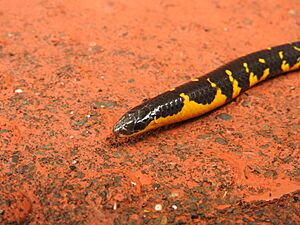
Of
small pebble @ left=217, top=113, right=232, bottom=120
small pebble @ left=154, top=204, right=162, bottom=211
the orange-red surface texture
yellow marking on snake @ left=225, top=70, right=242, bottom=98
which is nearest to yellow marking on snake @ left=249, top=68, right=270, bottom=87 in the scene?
the orange-red surface texture

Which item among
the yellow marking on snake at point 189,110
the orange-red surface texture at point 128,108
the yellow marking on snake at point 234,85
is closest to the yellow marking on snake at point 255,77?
the orange-red surface texture at point 128,108

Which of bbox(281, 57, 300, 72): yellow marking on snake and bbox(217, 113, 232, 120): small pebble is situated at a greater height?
bbox(281, 57, 300, 72): yellow marking on snake

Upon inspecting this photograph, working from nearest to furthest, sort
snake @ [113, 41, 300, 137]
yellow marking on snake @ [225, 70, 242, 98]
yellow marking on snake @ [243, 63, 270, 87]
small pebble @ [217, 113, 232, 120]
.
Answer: snake @ [113, 41, 300, 137], small pebble @ [217, 113, 232, 120], yellow marking on snake @ [225, 70, 242, 98], yellow marking on snake @ [243, 63, 270, 87]

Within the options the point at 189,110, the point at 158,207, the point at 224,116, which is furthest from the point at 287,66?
the point at 158,207

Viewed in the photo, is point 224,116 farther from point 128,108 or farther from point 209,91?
point 128,108

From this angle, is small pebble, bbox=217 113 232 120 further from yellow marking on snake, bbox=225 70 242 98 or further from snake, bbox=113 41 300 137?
yellow marking on snake, bbox=225 70 242 98

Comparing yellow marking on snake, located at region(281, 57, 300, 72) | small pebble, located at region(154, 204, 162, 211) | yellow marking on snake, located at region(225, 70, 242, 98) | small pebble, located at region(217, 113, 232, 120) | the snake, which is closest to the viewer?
small pebble, located at region(154, 204, 162, 211)
